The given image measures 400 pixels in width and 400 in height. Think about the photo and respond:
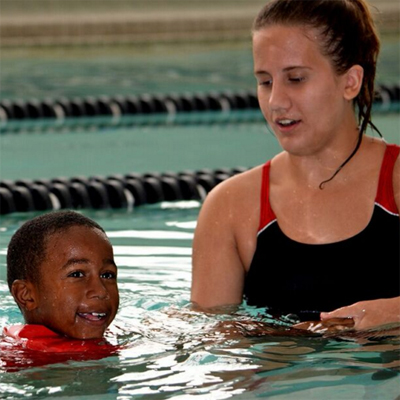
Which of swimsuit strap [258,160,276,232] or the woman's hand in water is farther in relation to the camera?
swimsuit strap [258,160,276,232]

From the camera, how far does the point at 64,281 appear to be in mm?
2592

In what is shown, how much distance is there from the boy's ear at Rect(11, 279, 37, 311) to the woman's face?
76 centimetres

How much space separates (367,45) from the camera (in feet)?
9.27

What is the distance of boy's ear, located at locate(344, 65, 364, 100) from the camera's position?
9.21 feet

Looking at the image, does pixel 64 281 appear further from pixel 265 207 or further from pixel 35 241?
pixel 265 207

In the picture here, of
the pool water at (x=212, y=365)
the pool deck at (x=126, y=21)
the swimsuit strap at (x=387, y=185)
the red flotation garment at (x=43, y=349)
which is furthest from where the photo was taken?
the pool deck at (x=126, y=21)

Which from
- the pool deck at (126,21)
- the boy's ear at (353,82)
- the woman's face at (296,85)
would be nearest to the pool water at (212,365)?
the woman's face at (296,85)

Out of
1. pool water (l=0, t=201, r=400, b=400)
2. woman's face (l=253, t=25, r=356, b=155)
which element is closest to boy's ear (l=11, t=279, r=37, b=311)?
→ pool water (l=0, t=201, r=400, b=400)

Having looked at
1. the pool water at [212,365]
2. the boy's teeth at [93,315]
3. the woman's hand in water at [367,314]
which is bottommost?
the pool water at [212,365]

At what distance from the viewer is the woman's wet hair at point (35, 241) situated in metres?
2.65

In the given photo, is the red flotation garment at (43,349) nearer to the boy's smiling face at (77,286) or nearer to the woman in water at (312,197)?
the boy's smiling face at (77,286)

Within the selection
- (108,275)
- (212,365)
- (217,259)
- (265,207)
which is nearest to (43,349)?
(108,275)

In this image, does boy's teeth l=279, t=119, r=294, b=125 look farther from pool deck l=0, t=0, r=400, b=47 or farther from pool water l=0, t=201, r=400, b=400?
pool deck l=0, t=0, r=400, b=47

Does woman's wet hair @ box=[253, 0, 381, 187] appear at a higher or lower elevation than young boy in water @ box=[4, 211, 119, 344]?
higher
